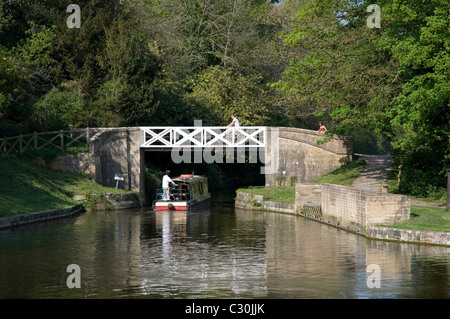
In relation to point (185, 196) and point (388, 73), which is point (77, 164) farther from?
point (388, 73)

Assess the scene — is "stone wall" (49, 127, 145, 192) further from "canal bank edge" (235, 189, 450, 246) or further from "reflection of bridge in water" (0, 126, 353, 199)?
"canal bank edge" (235, 189, 450, 246)

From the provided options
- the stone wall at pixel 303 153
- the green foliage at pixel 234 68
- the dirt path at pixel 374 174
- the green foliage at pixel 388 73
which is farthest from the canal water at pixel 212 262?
the stone wall at pixel 303 153

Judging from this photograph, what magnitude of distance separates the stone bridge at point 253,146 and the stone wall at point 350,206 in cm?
511

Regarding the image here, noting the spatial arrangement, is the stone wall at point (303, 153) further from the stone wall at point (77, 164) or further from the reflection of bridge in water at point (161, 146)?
the stone wall at point (77, 164)

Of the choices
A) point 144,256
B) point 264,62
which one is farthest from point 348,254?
point 264,62

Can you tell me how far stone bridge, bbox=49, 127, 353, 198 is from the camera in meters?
32.0

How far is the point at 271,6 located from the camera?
5303 centimetres

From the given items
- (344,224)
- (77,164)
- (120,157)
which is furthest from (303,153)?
(77,164)

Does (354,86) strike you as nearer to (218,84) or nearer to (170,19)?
(218,84)

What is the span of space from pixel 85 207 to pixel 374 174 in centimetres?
1360

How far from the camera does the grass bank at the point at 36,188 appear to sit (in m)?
24.7

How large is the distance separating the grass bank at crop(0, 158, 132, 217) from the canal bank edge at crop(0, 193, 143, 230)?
30 centimetres

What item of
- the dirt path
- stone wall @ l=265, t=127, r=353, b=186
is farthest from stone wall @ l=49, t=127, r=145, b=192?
the dirt path
